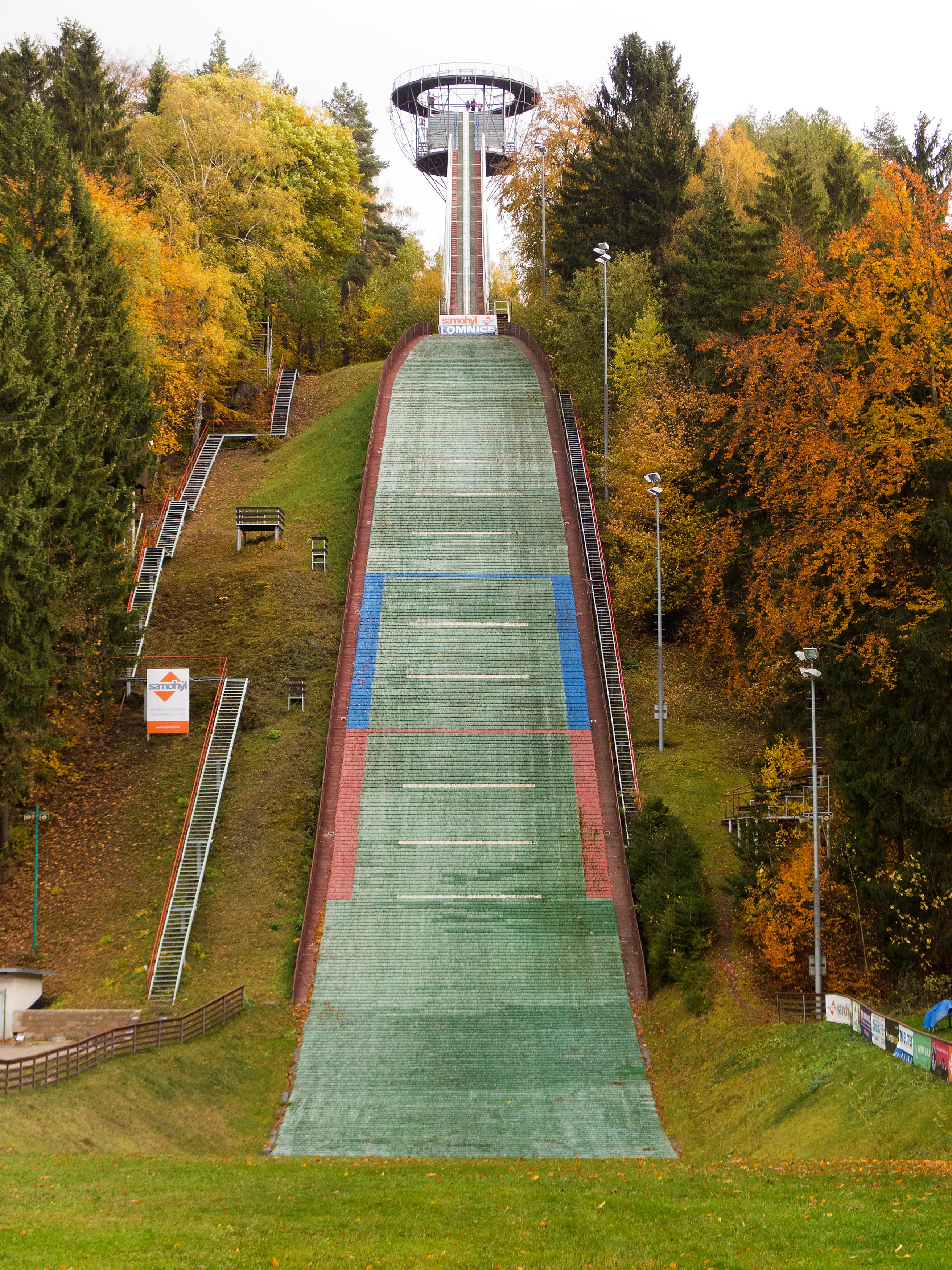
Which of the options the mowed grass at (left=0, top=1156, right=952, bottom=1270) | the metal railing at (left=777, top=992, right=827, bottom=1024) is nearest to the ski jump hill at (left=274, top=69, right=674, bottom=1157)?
the metal railing at (left=777, top=992, right=827, bottom=1024)

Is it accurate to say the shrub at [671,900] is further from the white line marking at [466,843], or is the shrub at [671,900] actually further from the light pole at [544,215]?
the light pole at [544,215]

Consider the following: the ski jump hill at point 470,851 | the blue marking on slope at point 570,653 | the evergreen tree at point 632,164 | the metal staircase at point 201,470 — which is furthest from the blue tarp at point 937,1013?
the evergreen tree at point 632,164

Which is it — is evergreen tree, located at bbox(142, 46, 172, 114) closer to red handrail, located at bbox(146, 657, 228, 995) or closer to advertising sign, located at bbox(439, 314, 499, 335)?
advertising sign, located at bbox(439, 314, 499, 335)

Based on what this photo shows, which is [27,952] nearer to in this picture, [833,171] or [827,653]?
[827,653]

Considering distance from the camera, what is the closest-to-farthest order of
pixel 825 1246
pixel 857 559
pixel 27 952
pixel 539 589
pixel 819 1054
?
pixel 825 1246
pixel 819 1054
pixel 857 559
pixel 27 952
pixel 539 589

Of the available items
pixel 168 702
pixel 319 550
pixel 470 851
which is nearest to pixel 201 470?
pixel 319 550

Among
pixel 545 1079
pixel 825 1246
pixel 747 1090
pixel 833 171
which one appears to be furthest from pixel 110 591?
pixel 833 171

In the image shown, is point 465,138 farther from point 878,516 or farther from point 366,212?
point 878,516
